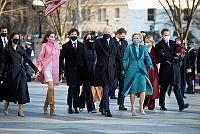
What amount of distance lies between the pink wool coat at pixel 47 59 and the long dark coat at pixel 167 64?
2.76 meters

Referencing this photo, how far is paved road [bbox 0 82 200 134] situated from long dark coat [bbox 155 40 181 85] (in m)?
0.75

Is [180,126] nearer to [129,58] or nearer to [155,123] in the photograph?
[155,123]

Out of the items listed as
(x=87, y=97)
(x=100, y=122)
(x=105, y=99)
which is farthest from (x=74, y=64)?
(x=100, y=122)

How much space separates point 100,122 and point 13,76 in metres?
2.48

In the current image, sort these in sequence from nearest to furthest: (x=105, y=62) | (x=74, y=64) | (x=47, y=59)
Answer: (x=105, y=62) → (x=47, y=59) → (x=74, y=64)

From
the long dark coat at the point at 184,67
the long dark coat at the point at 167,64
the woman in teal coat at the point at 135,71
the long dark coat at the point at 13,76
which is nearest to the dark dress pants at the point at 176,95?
the long dark coat at the point at 167,64

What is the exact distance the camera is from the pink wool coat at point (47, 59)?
13539mm

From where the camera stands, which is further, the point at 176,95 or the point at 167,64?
the point at 167,64

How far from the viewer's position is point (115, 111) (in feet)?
47.4

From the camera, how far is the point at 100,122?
471 inches

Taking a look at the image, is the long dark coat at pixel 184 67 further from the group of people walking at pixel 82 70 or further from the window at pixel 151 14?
the window at pixel 151 14

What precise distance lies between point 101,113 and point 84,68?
115 centimetres

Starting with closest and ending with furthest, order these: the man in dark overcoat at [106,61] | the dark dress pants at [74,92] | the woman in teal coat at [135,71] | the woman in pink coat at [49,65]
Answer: the man in dark overcoat at [106,61]
the woman in pink coat at [49,65]
the woman in teal coat at [135,71]
the dark dress pants at [74,92]

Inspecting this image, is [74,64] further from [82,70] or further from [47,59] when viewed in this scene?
[47,59]
